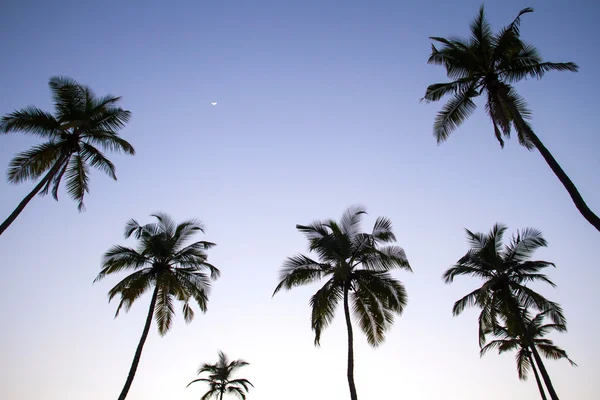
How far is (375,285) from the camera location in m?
17.1

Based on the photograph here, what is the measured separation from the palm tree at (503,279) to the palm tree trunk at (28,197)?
66.8ft

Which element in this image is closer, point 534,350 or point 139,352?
point 139,352

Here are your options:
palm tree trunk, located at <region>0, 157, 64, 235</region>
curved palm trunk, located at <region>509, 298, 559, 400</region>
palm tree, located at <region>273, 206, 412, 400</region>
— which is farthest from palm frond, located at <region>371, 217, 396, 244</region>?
palm tree trunk, located at <region>0, 157, 64, 235</region>

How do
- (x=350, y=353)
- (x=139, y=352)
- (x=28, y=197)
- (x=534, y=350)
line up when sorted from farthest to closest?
(x=534, y=350)
(x=139, y=352)
(x=350, y=353)
(x=28, y=197)

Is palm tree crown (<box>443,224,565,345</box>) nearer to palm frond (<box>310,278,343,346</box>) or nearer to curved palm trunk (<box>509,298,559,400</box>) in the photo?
curved palm trunk (<box>509,298,559,400</box>)

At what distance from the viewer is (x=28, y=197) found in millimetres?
15922

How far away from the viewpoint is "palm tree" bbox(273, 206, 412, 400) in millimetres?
16938

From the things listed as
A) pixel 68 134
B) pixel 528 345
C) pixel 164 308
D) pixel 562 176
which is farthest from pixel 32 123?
pixel 528 345

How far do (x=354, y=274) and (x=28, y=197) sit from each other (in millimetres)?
14409

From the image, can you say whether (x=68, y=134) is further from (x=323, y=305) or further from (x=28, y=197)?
(x=323, y=305)

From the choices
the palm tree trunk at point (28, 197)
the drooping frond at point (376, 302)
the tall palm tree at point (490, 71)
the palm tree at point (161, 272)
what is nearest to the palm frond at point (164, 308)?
the palm tree at point (161, 272)

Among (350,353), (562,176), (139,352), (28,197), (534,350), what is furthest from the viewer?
(534,350)

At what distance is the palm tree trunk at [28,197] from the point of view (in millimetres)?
14356

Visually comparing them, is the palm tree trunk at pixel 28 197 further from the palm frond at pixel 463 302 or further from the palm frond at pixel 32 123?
the palm frond at pixel 463 302
